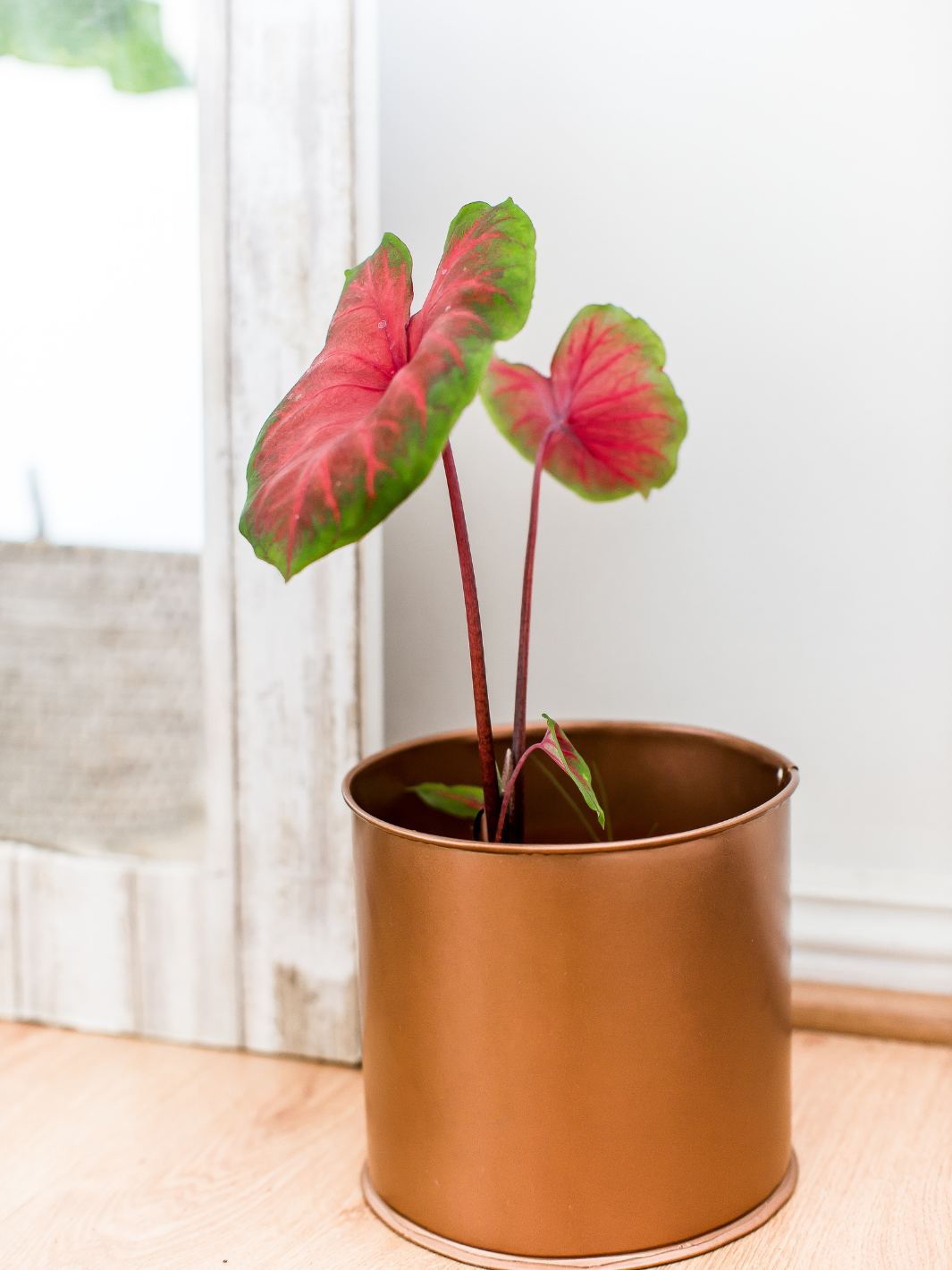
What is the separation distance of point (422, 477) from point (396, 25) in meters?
0.55

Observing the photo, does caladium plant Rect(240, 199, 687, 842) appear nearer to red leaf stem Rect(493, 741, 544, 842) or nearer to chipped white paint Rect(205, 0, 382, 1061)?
red leaf stem Rect(493, 741, 544, 842)

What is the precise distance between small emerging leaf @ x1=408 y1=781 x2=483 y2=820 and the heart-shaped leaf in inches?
7.2

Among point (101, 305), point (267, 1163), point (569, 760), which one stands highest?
point (101, 305)

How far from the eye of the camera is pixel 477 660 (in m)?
0.52

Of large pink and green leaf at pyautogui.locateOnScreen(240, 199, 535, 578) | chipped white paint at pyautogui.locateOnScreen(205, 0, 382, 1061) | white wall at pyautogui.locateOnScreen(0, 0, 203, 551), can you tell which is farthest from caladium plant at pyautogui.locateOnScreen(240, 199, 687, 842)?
white wall at pyautogui.locateOnScreen(0, 0, 203, 551)

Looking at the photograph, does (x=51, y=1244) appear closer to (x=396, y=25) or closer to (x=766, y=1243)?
(x=766, y=1243)

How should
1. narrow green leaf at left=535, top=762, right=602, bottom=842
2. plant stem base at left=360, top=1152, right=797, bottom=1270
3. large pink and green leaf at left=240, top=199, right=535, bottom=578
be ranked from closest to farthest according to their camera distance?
large pink and green leaf at left=240, top=199, right=535, bottom=578 → plant stem base at left=360, top=1152, right=797, bottom=1270 → narrow green leaf at left=535, top=762, right=602, bottom=842

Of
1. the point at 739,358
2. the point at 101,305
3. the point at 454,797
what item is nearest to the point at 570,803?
the point at 454,797

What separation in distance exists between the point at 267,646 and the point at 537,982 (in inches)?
13.0

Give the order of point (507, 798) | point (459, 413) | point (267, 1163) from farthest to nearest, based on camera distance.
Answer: point (267, 1163)
point (507, 798)
point (459, 413)

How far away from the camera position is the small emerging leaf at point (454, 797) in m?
0.58

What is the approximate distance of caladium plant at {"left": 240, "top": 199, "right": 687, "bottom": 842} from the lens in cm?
41

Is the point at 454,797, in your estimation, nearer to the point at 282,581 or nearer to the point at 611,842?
the point at 611,842

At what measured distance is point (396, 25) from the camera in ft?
2.59
